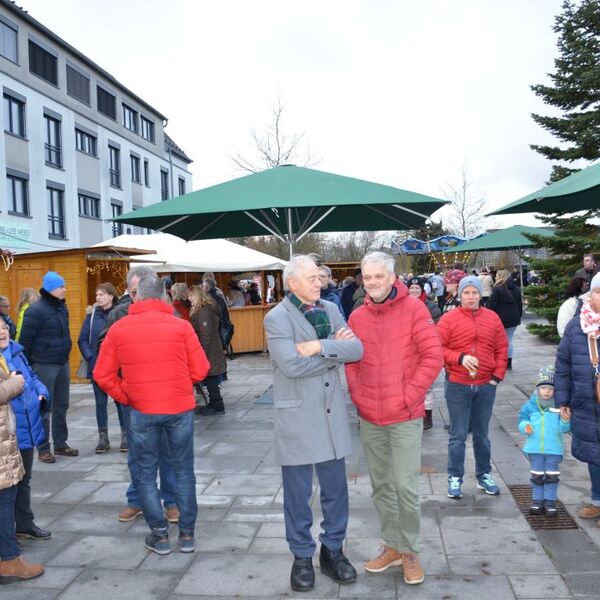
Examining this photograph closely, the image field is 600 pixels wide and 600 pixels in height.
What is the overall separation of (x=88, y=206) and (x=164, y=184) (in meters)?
11.2

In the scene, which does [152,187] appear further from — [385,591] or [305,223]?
[385,591]

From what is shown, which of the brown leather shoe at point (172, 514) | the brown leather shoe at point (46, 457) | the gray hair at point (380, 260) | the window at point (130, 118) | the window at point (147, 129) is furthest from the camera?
the window at point (147, 129)

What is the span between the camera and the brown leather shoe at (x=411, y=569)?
3840 mm

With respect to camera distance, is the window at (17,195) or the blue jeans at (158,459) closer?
the blue jeans at (158,459)

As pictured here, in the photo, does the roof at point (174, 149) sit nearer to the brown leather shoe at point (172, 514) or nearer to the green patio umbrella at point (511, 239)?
the green patio umbrella at point (511, 239)

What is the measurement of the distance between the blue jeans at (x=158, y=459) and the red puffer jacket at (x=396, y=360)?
123 cm

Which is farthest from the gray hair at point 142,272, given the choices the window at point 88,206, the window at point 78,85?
the window at point 78,85

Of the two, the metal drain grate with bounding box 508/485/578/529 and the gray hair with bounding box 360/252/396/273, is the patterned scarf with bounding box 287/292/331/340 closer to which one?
the gray hair with bounding box 360/252/396/273

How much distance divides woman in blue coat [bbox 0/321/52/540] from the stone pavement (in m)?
0.18

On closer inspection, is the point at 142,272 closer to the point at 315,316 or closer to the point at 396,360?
the point at 315,316

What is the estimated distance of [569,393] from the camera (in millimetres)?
4750

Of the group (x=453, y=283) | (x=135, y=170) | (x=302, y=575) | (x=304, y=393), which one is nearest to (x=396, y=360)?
(x=304, y=393)

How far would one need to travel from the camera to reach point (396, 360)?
3943 millimetres

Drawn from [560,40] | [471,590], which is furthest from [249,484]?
[560,40]
